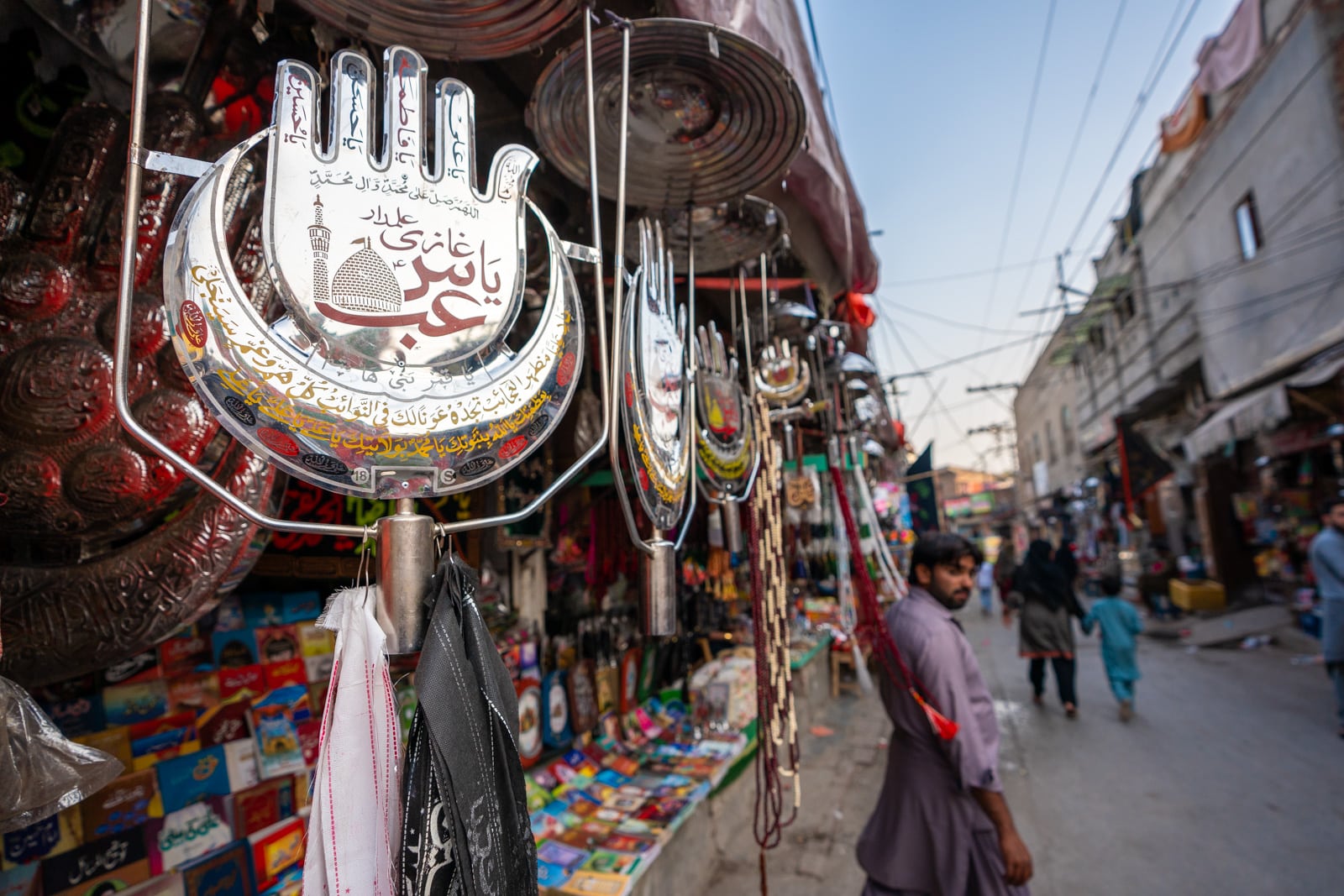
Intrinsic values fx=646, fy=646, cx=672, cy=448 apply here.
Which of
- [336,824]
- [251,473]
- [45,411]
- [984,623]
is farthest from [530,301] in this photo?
[984,623]

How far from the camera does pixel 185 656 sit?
1727 millimetres

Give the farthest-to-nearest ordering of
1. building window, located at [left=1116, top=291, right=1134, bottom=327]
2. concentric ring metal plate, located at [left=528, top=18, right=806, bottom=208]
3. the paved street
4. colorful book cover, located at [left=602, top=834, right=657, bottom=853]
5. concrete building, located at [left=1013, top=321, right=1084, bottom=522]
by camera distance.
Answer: concrete building, located at [left=1013, top=321, right=1084, bottom=522]
building window, located at [left=1116, top=291, right=1134, bottom=327]
the paved street
colorful book cover, located at [left=602, top=834, right=657, bottom=853]
concentric ring metal plate, located at [left=528, top=18, right=806, bottom=208]

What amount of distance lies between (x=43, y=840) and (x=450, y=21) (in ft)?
6.09

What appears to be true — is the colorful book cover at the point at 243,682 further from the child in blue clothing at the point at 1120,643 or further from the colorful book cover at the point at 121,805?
the child in blue clothing at the point at 1120,643

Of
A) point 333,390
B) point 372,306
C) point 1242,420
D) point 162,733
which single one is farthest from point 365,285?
point 1242,420

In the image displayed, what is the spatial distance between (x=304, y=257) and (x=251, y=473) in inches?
21.4

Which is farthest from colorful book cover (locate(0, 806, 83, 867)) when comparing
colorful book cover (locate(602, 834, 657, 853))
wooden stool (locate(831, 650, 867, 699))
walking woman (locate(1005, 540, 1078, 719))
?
walking woman (locate(1005, 540, 1078, 719))

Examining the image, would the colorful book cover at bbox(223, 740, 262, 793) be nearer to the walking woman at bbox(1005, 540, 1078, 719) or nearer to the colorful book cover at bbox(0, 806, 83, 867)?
the colorful book cover at bbox(0, 806, 83, 867)

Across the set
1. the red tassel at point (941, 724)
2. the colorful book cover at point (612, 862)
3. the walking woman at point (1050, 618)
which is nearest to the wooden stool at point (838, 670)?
the walking woman at point (1050, 618)

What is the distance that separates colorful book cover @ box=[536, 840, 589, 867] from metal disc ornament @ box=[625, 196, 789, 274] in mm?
2233

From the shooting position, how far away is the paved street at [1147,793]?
123 inches

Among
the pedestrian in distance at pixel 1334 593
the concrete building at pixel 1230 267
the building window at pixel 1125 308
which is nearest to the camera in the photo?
the pedestrian in distance at pixel 1334 593

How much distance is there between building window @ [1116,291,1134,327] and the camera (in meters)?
14.6

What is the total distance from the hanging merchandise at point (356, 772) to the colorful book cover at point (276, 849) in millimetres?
1440
